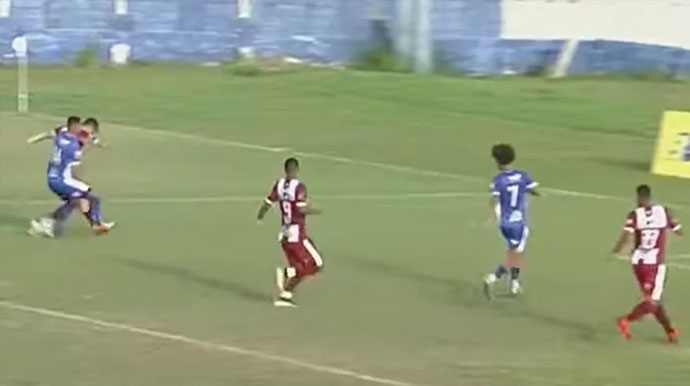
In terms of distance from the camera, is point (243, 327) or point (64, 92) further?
point (64, 92)

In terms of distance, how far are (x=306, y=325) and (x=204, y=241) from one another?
17.9 ft

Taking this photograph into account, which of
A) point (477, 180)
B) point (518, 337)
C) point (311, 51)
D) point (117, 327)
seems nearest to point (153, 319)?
point (117, 327)

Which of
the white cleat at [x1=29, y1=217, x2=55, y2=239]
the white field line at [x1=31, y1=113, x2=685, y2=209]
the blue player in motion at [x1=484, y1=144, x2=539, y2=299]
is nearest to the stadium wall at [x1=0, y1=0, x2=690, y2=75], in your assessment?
the white field line at [x1=31, y1=113, x2=685, y2=209]

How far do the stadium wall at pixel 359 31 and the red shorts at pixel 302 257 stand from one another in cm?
2921

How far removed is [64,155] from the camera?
20750 mm

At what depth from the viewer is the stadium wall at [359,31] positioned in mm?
45188

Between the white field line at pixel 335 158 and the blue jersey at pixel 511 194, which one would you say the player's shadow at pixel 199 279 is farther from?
the white field line at pixel 335 158

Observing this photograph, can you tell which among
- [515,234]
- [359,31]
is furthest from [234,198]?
[359,31]

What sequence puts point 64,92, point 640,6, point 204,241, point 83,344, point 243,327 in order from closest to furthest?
point 83,344
point 243,327
point 204,241
point 64,92
point 640,6

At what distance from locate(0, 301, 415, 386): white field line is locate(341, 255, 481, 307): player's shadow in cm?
331

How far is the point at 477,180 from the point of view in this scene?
96.1 feet

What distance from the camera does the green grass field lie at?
1448cm

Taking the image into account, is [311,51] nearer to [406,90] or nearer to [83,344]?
[406,90]

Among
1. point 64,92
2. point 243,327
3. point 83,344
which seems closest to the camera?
point 83,344
